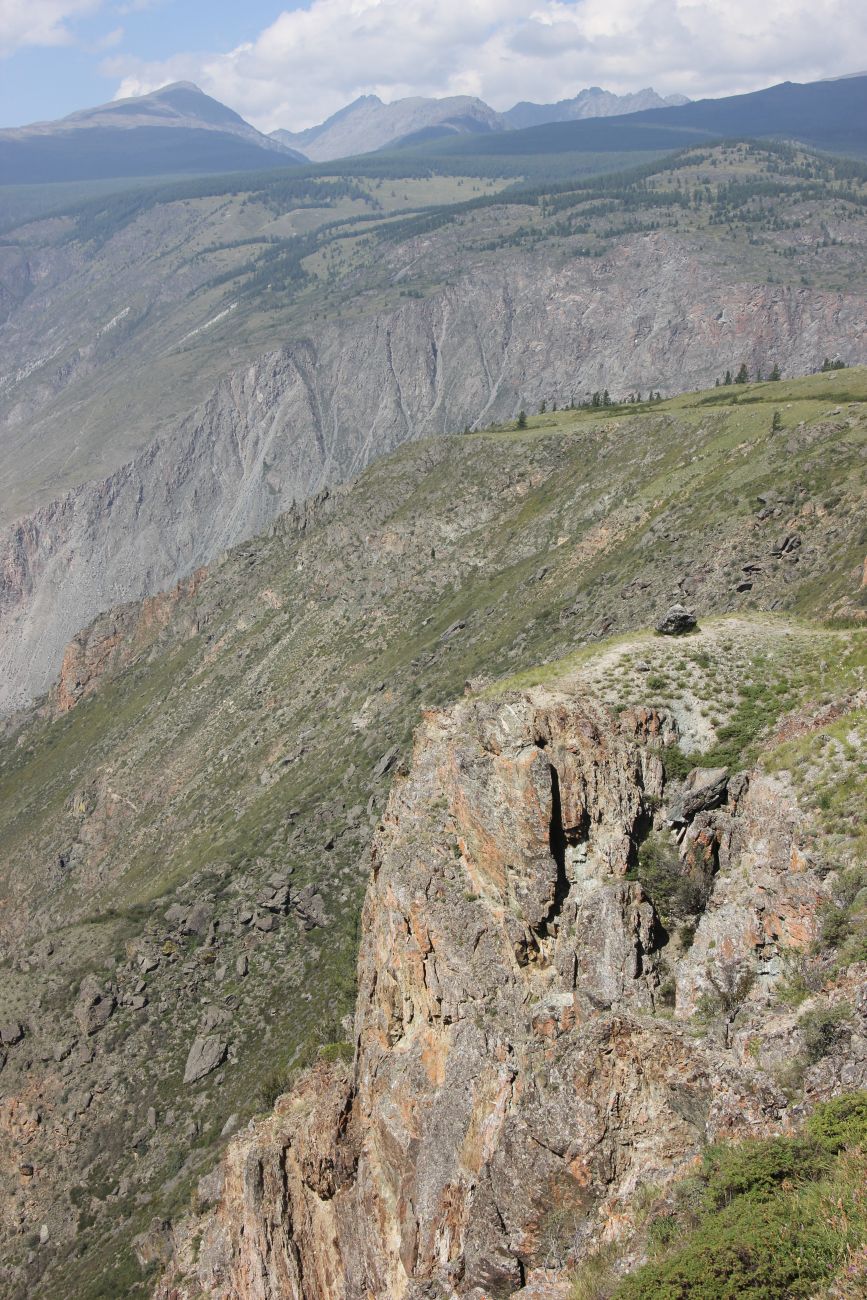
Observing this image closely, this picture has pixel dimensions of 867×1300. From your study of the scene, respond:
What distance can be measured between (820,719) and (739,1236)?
41.1 feet

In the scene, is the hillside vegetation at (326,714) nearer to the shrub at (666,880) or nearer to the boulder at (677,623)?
the boulder at (677,623)

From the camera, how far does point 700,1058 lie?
17.6m

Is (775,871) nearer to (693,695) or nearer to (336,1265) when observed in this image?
(693,695)

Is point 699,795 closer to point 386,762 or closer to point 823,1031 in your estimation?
point 823,1031

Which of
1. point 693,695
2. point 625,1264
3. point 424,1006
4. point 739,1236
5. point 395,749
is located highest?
point 693,695

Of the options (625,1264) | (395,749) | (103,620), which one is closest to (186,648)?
(103,620)

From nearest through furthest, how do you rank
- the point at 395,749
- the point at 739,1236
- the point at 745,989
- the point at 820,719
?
the point at 739,1236 → the point at 745,989 → the point at 820,719 → the point at 395,749

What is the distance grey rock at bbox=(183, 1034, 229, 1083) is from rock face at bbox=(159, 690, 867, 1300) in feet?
82.4

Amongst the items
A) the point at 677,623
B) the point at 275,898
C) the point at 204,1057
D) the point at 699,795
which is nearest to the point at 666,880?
the point at 699,795

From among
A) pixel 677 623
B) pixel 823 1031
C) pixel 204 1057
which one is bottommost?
pixel 204 1057

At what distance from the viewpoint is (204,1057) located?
2255 inches

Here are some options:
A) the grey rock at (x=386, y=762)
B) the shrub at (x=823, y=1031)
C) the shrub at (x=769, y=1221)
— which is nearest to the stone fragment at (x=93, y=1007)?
the grey rock at (x=386, y=762)

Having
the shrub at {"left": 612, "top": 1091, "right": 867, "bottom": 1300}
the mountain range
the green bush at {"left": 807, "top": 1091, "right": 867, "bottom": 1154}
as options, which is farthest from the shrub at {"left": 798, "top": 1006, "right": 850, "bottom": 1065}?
the shrub at {"left": 612, "top": 1091, "right": 867, "bottom": 1300}

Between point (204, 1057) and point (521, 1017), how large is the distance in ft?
138
